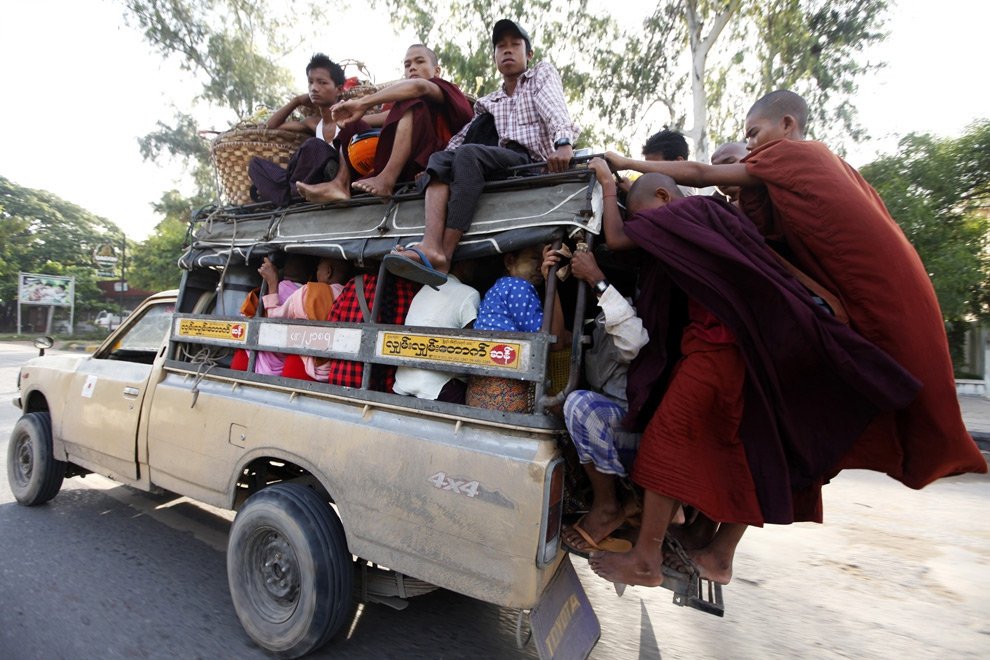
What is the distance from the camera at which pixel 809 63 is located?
12.3 metres

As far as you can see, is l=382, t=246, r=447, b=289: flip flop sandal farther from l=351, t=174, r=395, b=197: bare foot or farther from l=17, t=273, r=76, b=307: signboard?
l=17, t=273, r=76, b=307: signboard

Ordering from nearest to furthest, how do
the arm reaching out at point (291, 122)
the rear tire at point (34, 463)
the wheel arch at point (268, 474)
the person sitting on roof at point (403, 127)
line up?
the wheel arch at point (268, 474) < the person sitting on roof at point (403, 127) < the arm reaching out at point (291, 122) < the rear tire at point (34, 463)

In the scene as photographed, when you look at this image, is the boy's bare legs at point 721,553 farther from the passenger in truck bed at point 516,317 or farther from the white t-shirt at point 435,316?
the white t-shirt at point 435,316

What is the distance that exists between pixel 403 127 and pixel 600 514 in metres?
2.18

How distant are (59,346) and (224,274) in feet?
86.1

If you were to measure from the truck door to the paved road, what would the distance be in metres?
0.58

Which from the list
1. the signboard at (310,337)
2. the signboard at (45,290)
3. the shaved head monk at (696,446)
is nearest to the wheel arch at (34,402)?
the signboard at (310,337)

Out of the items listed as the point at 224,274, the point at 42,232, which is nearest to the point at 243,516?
the point at 224,274

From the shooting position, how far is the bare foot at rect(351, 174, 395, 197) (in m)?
2.72

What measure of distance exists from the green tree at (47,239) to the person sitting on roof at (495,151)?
37584 mm

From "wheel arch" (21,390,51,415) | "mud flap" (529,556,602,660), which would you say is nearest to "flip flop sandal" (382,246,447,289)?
"mud flap" (529,556,602,660)

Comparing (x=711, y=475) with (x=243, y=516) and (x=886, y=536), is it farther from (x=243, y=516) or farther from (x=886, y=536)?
(x=886, y=536)

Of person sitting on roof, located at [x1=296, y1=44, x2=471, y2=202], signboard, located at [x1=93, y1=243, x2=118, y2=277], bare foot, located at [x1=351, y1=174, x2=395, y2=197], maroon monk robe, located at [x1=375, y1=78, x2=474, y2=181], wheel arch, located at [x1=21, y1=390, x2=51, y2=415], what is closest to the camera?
bare foot, located at [x1=351, y1=174, x2=395, y2=197]

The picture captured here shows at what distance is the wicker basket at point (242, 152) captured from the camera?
347 centimetres
